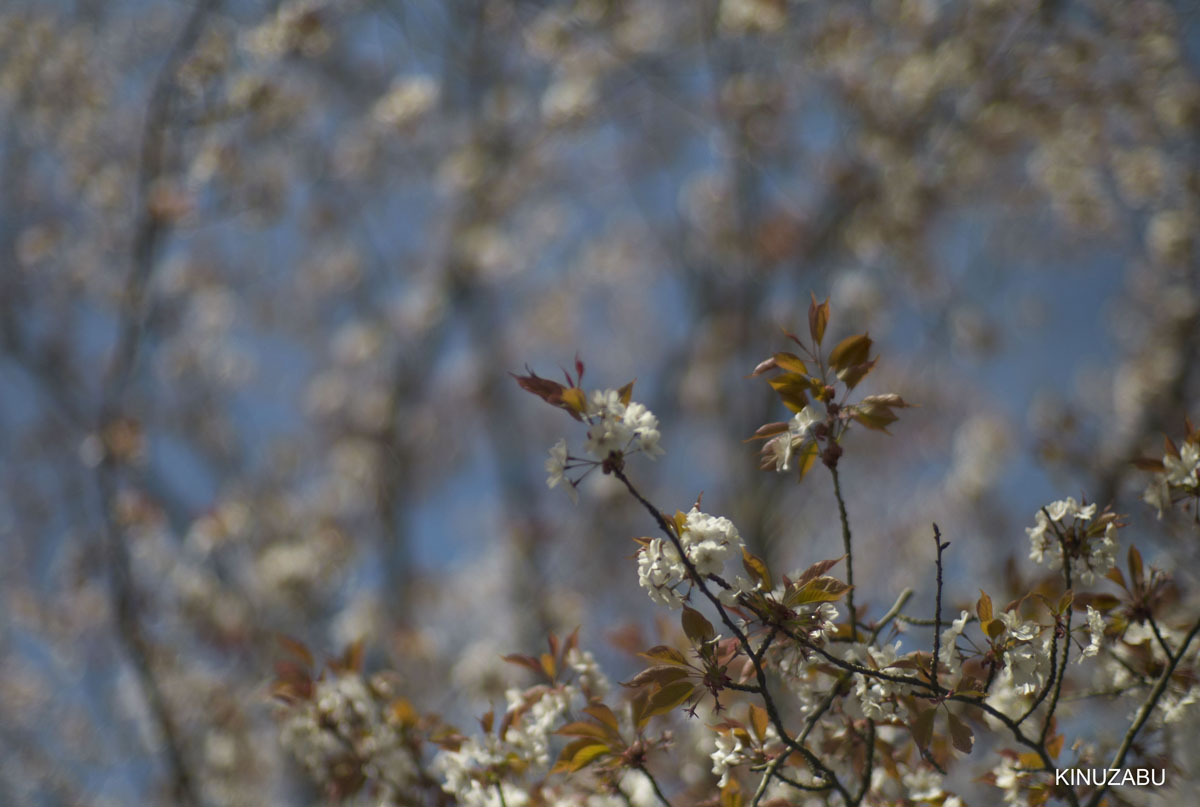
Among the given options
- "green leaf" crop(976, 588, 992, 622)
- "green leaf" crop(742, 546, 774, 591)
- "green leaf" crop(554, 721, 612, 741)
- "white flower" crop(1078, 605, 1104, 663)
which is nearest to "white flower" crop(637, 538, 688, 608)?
"green leaf" crop(742, 546, 774, 591)

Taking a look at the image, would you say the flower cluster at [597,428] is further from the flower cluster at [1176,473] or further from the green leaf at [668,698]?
the flower cluster at [1176,473]

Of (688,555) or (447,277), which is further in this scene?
(447,277)

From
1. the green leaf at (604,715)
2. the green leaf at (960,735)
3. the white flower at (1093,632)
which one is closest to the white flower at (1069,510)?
the white flower at (1093,632)

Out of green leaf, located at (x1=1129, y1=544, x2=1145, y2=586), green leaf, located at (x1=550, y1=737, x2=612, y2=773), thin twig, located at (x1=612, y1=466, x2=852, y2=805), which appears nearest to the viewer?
thin twig, located at (x1=612, y1=466, x2=852, y2=805)

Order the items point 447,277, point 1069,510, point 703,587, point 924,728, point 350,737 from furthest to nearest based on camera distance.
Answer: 1. point 447,277
2. point 350,737
3. point 1069,510
4. point 924,728
5. point 703,587

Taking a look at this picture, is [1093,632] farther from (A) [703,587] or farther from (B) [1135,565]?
(A) [703,587]

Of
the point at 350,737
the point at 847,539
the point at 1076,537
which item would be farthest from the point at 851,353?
the point at 350,737

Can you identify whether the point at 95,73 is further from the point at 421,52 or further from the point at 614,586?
the point at 614,586

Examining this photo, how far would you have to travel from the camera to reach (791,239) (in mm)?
4727

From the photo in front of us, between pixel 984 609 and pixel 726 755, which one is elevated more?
pixel 984 609

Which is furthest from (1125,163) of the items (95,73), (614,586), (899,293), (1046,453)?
(95,73)

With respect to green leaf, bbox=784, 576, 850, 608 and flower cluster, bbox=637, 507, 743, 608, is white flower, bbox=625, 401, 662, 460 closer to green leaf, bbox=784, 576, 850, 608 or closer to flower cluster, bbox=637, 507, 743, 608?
flower cluster, bbox=637, 507, 743, 608

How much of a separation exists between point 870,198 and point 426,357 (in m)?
3.04


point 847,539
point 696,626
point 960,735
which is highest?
point 847,539
